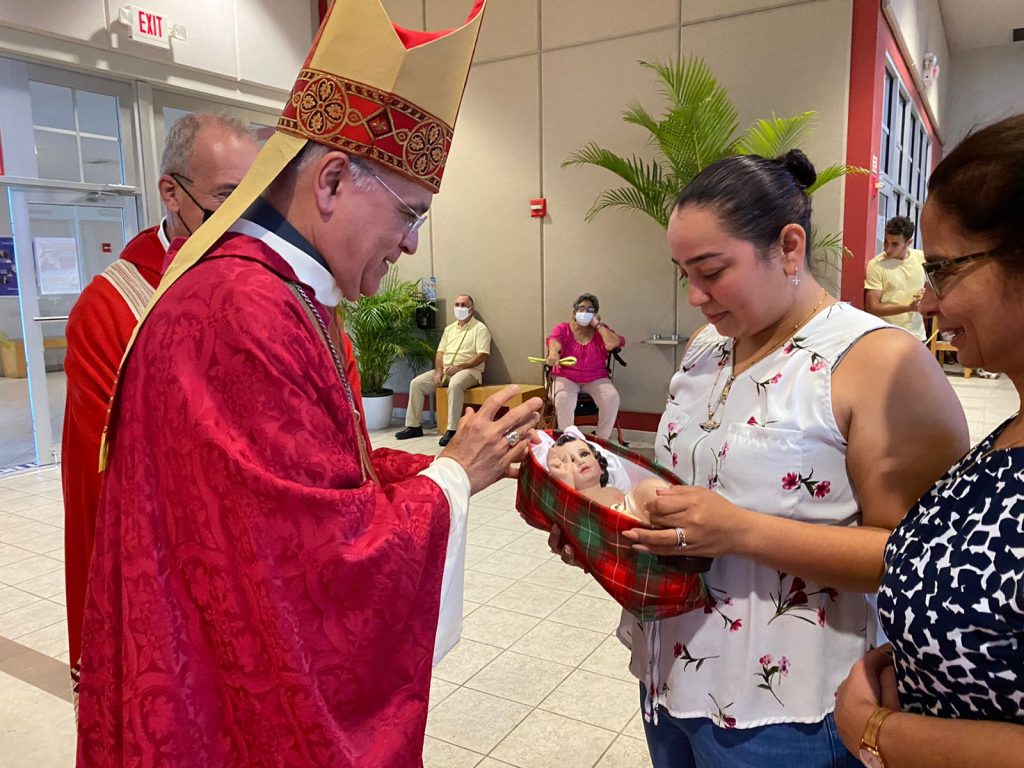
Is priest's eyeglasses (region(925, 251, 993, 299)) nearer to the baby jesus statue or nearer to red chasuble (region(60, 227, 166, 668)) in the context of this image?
the baby jesus statue

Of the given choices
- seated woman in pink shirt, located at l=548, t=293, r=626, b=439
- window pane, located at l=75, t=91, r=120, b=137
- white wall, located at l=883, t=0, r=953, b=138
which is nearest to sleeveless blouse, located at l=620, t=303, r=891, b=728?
white wall, located at l=883, t=0, r=953, b=138

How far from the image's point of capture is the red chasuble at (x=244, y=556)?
0.92 m

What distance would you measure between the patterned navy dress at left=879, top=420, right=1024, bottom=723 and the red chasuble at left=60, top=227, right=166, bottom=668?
1550mm

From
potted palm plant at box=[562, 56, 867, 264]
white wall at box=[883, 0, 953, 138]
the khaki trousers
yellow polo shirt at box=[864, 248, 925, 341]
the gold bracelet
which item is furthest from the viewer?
the khaki trousers

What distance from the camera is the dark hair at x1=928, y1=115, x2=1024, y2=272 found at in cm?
75

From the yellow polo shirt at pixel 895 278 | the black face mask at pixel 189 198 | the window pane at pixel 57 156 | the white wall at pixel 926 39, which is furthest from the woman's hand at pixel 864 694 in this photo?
the window pane at pixel 57 156

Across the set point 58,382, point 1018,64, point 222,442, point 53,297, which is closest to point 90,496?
point 222,442

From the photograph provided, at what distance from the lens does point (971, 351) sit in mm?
848

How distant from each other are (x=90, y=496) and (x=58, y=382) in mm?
6675

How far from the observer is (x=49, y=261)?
18.8 ft

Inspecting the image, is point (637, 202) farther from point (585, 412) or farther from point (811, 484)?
point (811, 484)

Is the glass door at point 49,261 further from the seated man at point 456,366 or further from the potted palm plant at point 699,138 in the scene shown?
the potted palm plant at point 699,138

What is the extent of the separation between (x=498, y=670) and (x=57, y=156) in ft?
17.6

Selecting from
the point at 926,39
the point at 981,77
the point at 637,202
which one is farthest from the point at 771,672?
the point at 981,77
